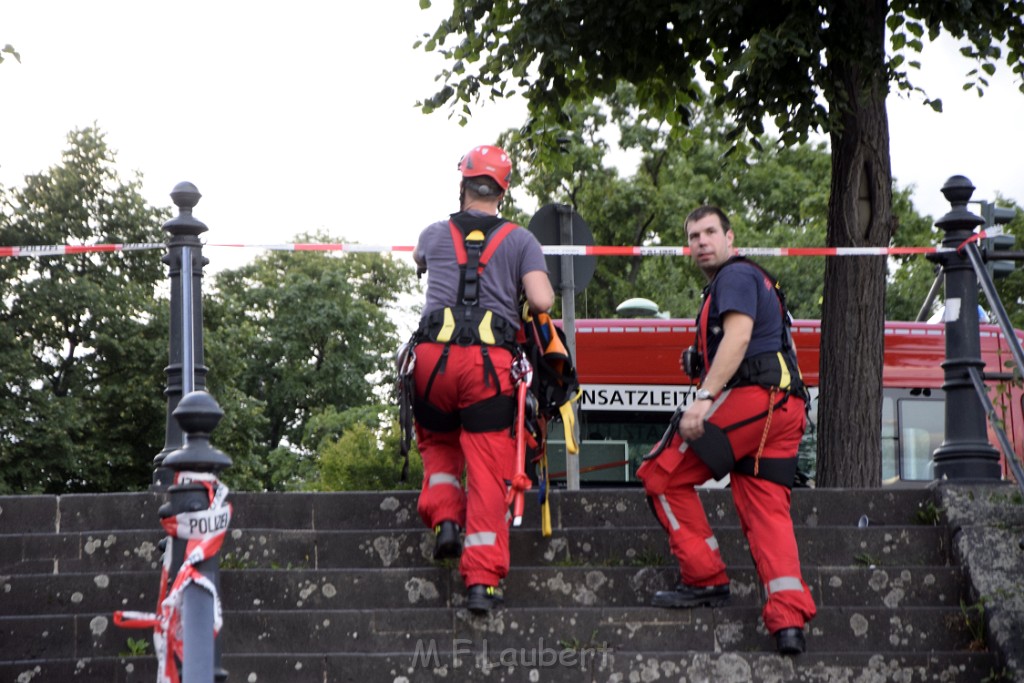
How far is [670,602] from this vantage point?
6559 mm

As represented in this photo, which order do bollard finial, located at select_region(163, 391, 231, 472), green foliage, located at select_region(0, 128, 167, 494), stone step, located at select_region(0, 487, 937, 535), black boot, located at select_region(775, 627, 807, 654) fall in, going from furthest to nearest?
green foliage, located at select_region(0, 128, 167, 494), stone step, located at select_region(0, 487, 937, 535), black boot, located at select_region(775, 627, 807, 654), bollard finial, located at select_region(163, 391, 231, 472)

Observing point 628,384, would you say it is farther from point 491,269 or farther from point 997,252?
point 491,269

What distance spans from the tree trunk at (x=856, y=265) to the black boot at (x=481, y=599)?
377 cm

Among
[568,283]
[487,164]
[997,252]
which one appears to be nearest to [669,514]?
[487,164]

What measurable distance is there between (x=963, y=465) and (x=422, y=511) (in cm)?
294

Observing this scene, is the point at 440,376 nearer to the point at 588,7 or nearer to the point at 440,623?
the point at 440,623

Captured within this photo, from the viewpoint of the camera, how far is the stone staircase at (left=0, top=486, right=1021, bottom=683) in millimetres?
6277

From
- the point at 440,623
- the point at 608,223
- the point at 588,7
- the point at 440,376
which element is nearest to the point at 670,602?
the point at 440,623

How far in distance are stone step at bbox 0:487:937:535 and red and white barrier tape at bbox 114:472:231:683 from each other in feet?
9.68

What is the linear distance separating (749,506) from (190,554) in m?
2.92

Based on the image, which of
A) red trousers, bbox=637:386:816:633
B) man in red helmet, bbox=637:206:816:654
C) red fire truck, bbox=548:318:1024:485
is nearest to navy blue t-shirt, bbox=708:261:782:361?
man in red helmet, bbox=637:206:816:654

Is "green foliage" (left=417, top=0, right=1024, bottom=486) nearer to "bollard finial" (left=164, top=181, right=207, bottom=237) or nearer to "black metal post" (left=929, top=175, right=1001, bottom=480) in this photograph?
"black metal post" (left=929, top=175, right=1001, bottom=480)

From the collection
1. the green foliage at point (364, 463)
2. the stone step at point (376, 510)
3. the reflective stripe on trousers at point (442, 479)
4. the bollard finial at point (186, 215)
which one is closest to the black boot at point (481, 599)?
the reflective stripe on trousers at point (442, 479)

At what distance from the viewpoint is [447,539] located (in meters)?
6.66
